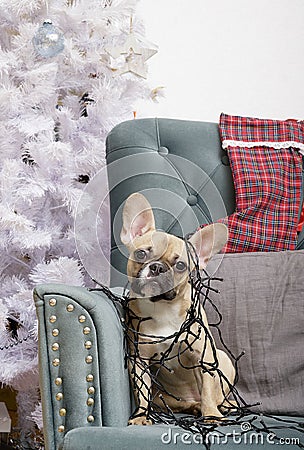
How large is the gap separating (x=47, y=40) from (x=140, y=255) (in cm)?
86

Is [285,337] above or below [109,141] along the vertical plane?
below

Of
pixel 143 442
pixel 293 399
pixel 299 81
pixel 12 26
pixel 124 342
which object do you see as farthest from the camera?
pixel 299 81

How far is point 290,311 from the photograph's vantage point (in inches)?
60.5

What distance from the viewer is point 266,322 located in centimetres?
154

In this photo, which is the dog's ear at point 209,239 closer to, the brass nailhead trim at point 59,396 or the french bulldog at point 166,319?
the french bulldog at point 166,319

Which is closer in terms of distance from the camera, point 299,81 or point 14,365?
point 14,365

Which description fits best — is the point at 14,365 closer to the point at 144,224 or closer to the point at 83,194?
the point at 83,194

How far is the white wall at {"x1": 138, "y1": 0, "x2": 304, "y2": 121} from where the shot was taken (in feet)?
8.05

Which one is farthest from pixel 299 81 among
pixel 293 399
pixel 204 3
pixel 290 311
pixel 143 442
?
pixel 143 442

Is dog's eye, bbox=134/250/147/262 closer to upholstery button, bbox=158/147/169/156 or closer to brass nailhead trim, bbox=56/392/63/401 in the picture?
brass nailhead trim, bbox=56/392/63/401

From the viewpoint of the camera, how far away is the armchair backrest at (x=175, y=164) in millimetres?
1700

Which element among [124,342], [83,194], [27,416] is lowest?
[27,416]

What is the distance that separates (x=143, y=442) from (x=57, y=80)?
1.27 meters

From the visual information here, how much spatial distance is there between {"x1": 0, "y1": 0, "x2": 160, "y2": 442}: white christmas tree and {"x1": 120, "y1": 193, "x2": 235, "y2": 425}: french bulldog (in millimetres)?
477
